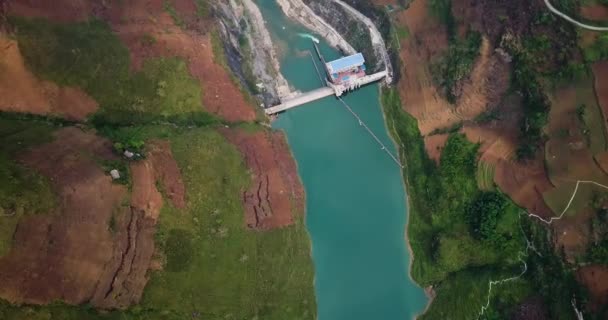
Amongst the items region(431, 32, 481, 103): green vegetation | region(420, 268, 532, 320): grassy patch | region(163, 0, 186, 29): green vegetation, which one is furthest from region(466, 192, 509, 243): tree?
region(163, 0, 186, 29): green vegetation

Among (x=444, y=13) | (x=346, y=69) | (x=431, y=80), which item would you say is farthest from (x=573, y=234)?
(x=346, y=69)

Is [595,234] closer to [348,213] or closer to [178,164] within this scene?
[348,213]

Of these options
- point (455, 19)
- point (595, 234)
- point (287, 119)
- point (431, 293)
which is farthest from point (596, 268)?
point (287, 119)

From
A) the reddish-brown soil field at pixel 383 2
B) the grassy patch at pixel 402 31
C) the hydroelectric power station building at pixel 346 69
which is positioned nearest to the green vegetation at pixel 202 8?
the hydroelectric power station building at pixel 346 69

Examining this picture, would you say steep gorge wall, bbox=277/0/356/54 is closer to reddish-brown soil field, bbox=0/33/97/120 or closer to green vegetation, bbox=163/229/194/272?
→ reddish-brown soil field, bbox=0/33/97/120

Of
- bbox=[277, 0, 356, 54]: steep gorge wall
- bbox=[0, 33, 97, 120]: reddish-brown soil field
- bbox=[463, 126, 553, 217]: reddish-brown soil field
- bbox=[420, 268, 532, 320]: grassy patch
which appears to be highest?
bbox=[0, 33, 97, 120]: reddish-brown soil field
